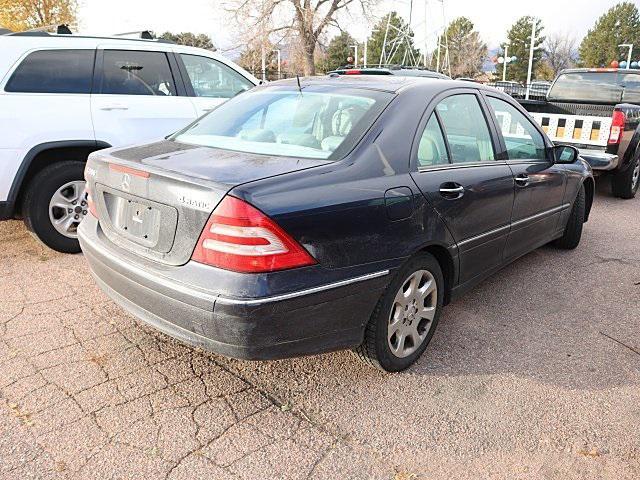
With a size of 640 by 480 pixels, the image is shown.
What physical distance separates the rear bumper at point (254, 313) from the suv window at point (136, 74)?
284 centimetres

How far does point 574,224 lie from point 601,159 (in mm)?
2563

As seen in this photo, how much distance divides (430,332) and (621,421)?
1.05 meters

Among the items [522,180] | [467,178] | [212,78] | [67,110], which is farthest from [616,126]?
[67,110]

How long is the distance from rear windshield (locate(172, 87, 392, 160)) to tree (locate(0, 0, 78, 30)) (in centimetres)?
1497

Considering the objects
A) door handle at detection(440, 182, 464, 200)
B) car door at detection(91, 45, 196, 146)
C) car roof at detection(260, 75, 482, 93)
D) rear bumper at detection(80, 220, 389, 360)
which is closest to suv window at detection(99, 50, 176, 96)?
car door at detection(91, 45, 196, 146)

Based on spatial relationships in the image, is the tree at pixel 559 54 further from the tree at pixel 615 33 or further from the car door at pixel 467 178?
the car door at pixel 467 178

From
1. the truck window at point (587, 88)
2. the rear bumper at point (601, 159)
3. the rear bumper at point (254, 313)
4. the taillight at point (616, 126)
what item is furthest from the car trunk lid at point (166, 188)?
the truck window at point (587, 88)

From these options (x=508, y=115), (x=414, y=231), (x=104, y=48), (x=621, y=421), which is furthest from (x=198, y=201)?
(x=104, y=48)

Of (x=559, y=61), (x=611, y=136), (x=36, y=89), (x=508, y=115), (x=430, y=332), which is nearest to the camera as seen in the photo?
(x=430, y=332)

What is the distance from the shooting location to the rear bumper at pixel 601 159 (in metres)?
7.18

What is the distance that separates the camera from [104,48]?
16.5ft

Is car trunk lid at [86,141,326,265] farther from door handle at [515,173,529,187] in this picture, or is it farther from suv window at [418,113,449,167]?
door handle at [515,173,529,187]

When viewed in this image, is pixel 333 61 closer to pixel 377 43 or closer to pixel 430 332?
pixel 377 43

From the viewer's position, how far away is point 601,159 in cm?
720
